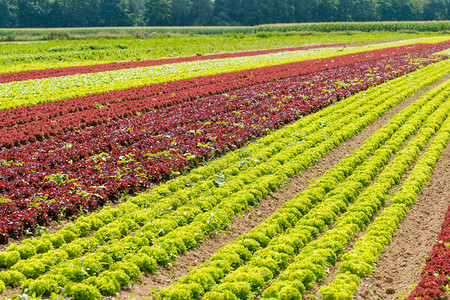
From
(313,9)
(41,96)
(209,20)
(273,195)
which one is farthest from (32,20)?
(273,195)

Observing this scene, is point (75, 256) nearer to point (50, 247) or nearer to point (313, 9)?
point (50, 247)

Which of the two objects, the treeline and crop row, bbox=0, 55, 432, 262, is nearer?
crop row, bbox=0, 55, 432, 262

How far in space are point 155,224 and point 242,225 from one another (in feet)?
7.55

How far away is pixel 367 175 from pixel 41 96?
66.7ft

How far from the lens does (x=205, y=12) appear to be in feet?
424

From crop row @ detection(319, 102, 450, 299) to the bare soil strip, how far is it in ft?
3.43

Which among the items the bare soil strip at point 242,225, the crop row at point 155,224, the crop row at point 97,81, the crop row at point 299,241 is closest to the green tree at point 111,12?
the crop row at point 97,81

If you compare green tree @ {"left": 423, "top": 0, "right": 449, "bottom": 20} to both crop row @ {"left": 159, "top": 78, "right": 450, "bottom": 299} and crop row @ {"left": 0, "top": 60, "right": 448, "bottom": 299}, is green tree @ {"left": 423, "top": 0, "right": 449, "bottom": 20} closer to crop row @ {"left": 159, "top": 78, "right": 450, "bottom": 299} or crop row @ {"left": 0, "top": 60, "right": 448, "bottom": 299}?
crop row @ {"left": 0, "top": 60, "right": 448, "bottom": 299}

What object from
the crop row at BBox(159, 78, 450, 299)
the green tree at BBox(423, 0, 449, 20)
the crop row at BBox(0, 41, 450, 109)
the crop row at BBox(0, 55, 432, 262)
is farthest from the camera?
the green tree at BBox(423, 0, 449, 20)

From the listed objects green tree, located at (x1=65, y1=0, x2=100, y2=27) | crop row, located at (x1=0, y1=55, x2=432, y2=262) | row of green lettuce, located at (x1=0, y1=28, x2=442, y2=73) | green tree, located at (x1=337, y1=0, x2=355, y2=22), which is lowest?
crop row, located at (x1=0, y1=55, x2=432, y2=262)

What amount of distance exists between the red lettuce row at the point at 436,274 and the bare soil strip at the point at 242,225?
2.36 ft

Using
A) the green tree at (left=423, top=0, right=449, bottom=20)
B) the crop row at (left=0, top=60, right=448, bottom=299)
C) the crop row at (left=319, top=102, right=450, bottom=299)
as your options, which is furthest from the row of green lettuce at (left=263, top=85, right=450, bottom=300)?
the green tree at (left=423, top=0, right=449, bottom=20)

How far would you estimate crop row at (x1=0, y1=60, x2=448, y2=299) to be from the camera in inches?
320

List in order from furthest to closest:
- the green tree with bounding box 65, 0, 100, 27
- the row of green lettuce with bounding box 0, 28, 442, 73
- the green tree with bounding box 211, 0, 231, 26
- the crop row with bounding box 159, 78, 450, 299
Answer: the green tree with bounding box 211, 0, 231, 26 → the green tree with bounding box 65, 0, 100, 27 → the row of green lettuce with bounding box 0, 28, 442, 73 → the crop row with bounding box 159, 78, 450, 299
